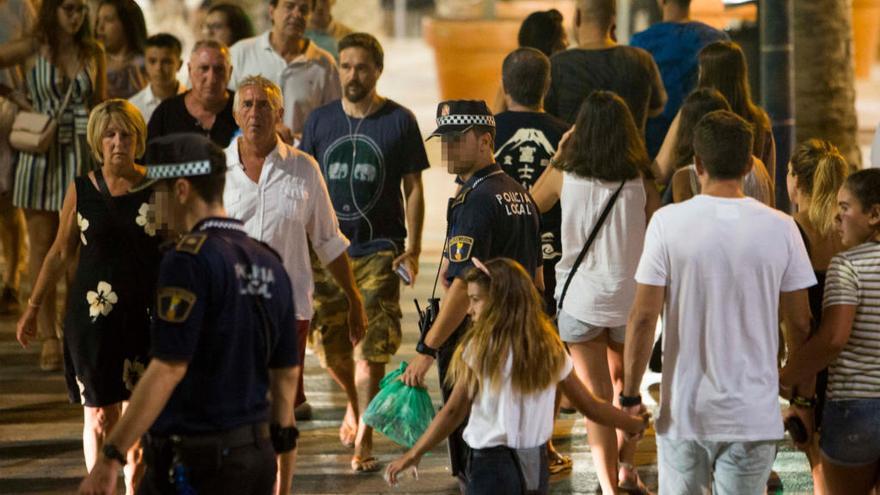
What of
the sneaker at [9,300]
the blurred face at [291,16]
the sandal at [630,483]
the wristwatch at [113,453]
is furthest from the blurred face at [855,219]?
the sneaker at [9,300]

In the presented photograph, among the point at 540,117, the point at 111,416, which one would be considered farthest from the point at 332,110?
the point at 111,416

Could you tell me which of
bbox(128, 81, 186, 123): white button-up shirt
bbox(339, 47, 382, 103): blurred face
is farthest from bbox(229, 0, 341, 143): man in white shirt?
bbox(339, 47, 382, 103): blurred face

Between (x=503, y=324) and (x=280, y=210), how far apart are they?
202cm

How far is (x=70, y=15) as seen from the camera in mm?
10180

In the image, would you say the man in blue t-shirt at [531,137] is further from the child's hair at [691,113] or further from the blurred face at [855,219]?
the blurred face at [855,219]

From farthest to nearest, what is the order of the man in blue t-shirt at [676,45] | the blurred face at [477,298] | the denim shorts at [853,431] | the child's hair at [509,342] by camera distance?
1. the man in blue t-shirt at [676,45]
2. the denim shorts at [853,431]
3. the blurred face at [477,298]
4. the child's hair at [509,342]

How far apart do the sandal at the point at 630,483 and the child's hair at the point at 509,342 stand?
6.64ft

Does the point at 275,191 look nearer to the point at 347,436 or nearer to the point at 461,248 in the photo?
the point at 461,248

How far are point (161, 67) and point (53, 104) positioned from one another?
30.1 inches

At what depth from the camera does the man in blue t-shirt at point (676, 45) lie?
10.5m

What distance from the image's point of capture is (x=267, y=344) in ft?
16.7

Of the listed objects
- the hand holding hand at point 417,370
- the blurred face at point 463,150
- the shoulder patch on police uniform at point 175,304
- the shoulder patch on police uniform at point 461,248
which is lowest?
the hand holding hand at point 417,370

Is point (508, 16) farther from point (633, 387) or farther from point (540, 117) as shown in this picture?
point (633, 387)

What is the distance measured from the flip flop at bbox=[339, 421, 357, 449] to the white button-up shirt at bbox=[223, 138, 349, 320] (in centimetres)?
117
